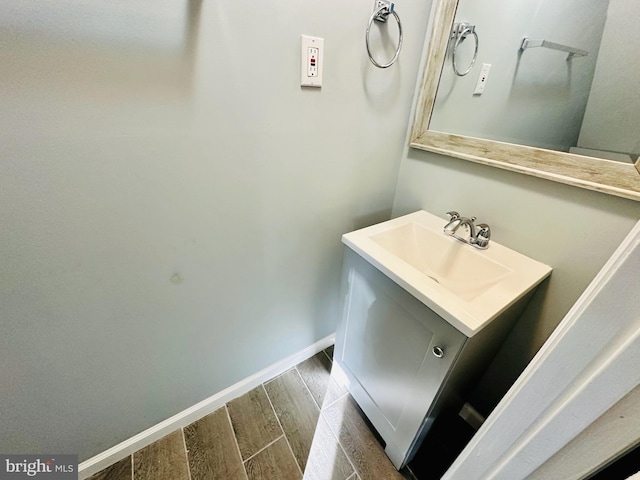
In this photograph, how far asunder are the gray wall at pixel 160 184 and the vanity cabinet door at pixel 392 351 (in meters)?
0.30

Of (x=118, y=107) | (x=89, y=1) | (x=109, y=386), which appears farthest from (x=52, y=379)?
(x=89, y=1)

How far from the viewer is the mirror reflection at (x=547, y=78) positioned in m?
0.67

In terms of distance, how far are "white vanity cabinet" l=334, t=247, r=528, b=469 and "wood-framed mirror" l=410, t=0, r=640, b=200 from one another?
0.40 meters

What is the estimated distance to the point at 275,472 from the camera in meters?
0.99

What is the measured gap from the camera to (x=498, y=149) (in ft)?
2.82

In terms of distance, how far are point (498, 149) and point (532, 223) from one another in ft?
0.89

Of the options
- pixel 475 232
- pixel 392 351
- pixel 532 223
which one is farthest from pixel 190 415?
pixel 532 223

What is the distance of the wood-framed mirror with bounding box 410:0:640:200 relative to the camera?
657 millimetres

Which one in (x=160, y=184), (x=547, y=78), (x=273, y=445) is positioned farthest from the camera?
(x=273, y=445)

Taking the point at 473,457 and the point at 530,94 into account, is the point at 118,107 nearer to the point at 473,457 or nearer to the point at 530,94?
the point at 473,457

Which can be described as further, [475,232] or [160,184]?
[475,232]

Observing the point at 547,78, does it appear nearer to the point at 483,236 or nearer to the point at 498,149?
the point at 498,149

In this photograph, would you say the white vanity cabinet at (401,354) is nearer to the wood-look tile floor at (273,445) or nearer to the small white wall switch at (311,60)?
the wood-look tile floor at (273,445)

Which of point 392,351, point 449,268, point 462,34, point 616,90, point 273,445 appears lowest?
point 273,445
